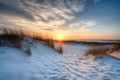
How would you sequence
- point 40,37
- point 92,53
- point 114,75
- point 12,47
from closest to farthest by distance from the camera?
point 114,75
point 12,47
point 92,53
point 40,37

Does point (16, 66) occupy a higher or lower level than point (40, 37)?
lower

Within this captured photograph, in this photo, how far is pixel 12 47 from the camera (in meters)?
3.85

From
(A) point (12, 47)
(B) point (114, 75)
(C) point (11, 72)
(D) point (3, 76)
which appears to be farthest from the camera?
(A) point (12, 47)

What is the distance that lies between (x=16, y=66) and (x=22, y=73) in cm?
33

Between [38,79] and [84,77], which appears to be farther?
[84,77]

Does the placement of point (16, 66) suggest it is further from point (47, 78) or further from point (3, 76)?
point (47, 78)

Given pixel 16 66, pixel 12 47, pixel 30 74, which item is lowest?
pixel 30 74

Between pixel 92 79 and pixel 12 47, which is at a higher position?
pixel 12 47

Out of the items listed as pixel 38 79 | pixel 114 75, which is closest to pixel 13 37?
pixel 38 79

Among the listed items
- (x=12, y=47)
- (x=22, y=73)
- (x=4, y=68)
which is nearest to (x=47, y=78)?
(x=22, y=73)

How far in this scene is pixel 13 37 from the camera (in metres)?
4.36

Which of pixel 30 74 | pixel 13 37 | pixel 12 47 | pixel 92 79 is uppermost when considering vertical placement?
pixel 13 37

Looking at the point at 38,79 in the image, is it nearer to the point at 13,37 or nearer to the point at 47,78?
the point at 47,78

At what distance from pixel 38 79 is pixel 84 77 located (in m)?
1.18
